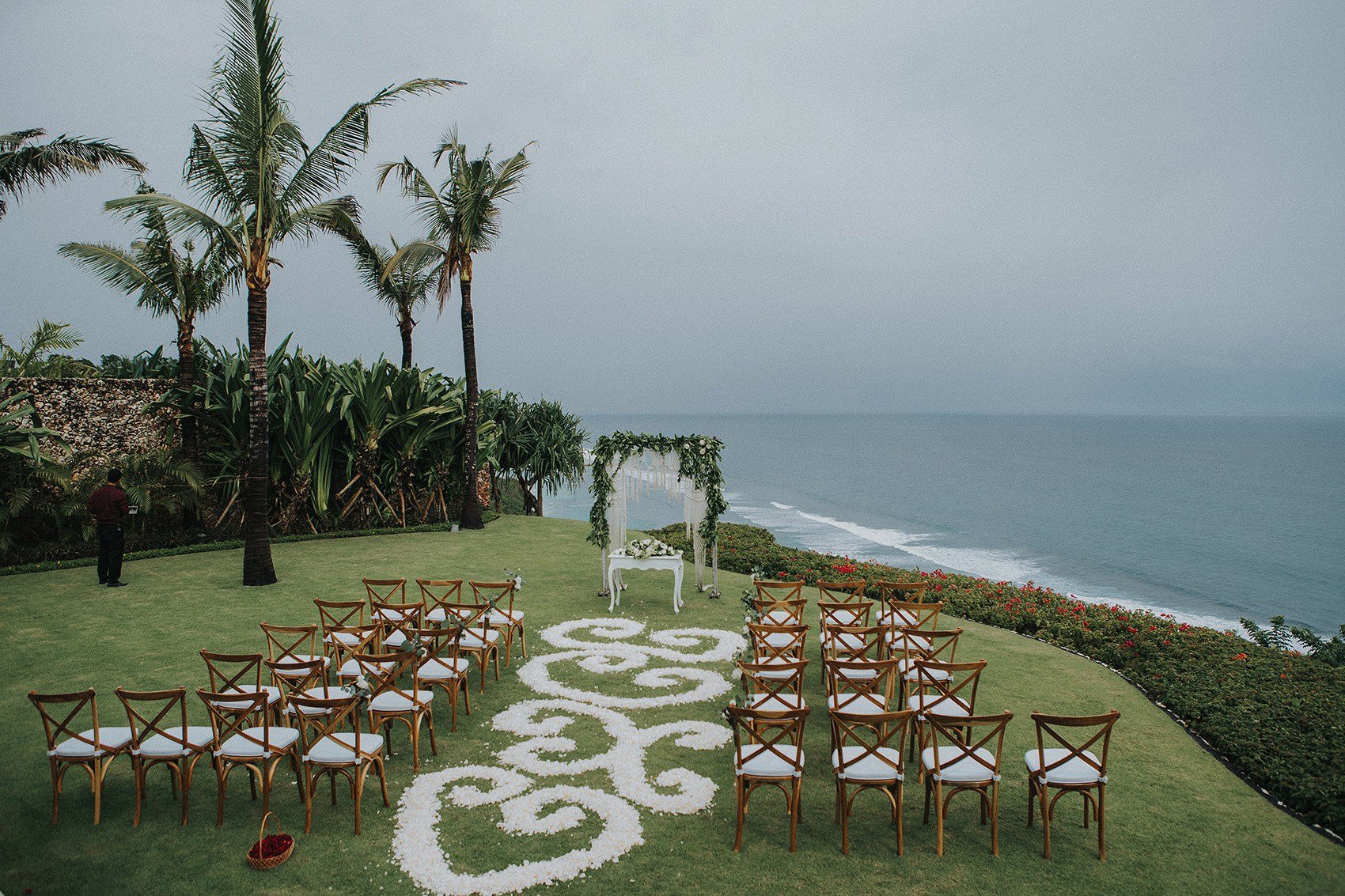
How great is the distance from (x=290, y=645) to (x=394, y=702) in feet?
14.6

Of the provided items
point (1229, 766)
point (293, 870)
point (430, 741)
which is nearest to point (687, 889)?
point (293, 870)

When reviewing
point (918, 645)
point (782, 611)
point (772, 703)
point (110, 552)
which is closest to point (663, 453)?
point (782, 611)

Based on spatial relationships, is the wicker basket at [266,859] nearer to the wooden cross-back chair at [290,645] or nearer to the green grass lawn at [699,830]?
the green grass lawn at [699,830]

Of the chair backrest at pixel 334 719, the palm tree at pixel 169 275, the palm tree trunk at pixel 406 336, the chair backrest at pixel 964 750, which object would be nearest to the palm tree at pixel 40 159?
the palm tree at pixel 169 275

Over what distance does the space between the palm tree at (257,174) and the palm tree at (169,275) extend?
3.77m

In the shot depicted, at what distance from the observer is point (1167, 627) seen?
10.5 metres

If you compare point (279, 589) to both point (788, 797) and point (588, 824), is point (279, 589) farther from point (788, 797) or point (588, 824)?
point (788, 797)

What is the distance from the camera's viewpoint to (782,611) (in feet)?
31.4

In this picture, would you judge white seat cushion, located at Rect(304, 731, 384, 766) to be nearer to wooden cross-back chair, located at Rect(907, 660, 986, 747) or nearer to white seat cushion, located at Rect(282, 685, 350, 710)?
white seat cushion, located at Rect(282, 685, 350, 710)

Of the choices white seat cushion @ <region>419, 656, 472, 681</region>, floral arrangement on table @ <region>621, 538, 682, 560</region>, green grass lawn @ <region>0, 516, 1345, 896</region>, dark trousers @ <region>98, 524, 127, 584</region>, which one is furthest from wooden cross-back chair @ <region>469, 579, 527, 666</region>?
dark trousers @ <region>98, 524, 127, 584</region>

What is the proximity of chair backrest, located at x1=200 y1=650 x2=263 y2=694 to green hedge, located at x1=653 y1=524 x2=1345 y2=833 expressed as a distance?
8.74 meters

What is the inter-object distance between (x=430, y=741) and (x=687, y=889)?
10.6 ft

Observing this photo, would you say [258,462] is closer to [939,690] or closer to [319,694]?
[319,694]

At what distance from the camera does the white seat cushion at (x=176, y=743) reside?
18.1 feet
